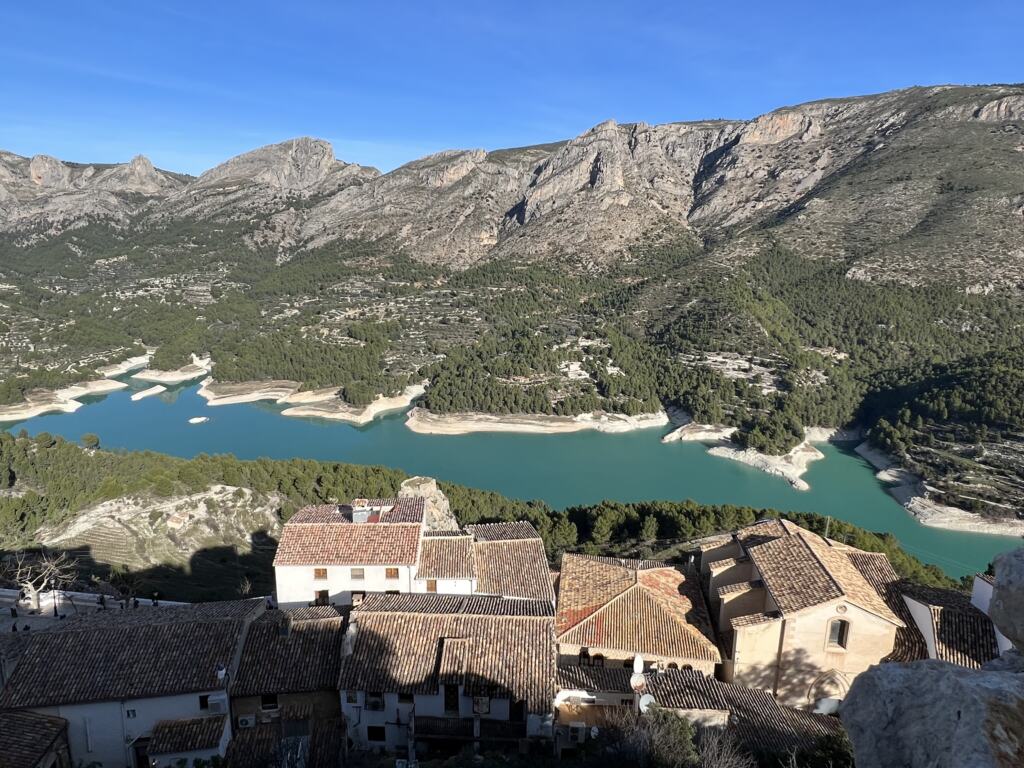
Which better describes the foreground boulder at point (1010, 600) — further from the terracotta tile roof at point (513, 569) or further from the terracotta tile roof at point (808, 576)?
the terracotta tile roof at point (513, 569)

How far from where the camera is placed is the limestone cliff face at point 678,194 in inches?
2594

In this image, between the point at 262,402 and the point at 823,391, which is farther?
the point at 262,402

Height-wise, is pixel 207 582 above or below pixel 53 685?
below

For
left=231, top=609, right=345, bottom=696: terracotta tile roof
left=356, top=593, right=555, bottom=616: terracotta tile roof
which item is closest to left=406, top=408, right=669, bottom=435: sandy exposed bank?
left=356, top=593, right=555, bottom=616: terracotta tile roof

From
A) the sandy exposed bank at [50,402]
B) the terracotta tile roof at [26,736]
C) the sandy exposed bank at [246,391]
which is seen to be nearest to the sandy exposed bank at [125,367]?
the sandy exposed bank at [50,402]

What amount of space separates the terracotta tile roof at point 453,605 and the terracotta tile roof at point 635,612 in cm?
153

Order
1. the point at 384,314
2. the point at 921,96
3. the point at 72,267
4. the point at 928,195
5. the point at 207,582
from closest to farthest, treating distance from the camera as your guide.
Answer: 1. the point at 207,582
2. the point at 928,195
3. the point at 384,314
4. the point at 921,96
5. the point at 72,267

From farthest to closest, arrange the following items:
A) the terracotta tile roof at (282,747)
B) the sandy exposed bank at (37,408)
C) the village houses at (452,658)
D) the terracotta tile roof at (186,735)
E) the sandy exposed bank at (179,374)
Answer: the sandy exposed bank at (179,374) → the sandy exposed bank at (37,408) → the village houses at (452,658) → the terracotta tile roof at (186,735) → the terracotta tile roof at (282,747)

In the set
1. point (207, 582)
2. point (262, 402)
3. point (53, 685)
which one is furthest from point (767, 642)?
point (262, 402)

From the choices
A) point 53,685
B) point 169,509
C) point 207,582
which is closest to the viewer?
point 53,685

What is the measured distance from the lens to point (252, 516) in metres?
26.8

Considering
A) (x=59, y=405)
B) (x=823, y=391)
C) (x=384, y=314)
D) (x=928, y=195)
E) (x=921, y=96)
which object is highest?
(x=921, y=96)

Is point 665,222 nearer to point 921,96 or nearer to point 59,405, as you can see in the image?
point 921,96

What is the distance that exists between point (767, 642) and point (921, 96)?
113014 millimetres
